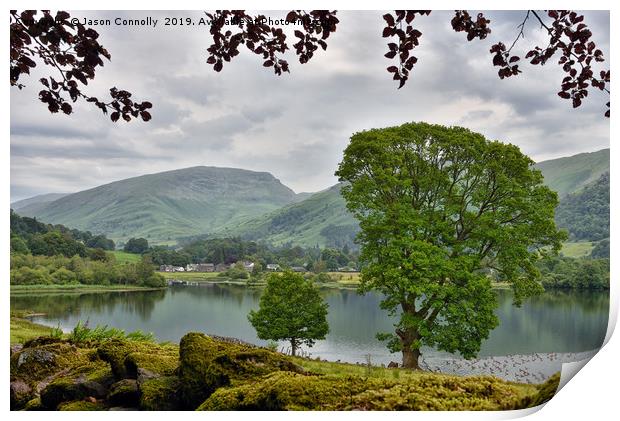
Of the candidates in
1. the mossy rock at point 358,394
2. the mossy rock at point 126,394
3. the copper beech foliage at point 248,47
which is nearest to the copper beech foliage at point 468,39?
the copper beech foliage at point 248,47

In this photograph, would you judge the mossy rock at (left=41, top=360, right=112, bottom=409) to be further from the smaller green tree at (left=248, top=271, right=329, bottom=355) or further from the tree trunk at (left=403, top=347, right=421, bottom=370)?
the tree trunk at (left=403, top=347, right=421, bottom=370)

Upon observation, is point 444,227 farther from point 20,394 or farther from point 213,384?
point 20,394

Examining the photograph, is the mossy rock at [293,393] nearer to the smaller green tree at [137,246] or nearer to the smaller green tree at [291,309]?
the smaller green tree at [291,309]

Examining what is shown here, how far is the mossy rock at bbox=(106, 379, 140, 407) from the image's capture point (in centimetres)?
500

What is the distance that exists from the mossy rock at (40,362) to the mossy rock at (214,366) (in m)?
1.61

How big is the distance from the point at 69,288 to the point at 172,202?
2046 mm

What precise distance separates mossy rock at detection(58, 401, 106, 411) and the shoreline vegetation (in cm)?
1

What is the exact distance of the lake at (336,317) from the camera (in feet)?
23.9

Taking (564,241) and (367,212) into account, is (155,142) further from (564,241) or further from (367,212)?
(564,241)

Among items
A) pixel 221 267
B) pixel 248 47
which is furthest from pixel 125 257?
pixel 248 47

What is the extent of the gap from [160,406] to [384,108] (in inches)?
196

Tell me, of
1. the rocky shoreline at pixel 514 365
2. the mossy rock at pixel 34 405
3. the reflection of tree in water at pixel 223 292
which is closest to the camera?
the mossy rock at pixel 34 405

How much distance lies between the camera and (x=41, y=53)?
473 cm

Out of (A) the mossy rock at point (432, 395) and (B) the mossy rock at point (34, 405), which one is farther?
(B) the mossy rock at point (34, 405)
